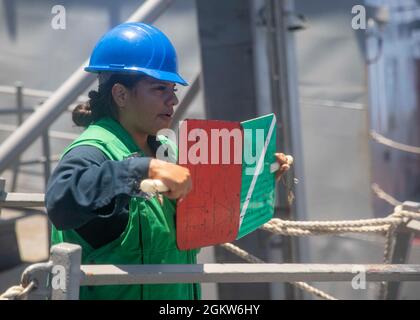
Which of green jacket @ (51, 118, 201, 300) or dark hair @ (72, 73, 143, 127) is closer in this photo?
green jacket @ (51, 118, 201, 300)

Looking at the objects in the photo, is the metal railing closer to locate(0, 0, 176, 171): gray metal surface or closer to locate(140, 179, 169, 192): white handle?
locate(140, 179, 169, 192): white handle

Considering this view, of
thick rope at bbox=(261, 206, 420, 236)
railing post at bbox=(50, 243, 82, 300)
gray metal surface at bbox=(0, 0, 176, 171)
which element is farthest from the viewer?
gray metal surface at bbox=(0, 0, 176, 171)

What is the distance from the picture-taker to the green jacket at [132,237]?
1.46 metres

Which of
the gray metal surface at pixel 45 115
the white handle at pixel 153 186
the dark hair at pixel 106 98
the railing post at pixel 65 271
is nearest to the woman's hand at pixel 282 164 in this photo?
the dark hair at pixel 106 98

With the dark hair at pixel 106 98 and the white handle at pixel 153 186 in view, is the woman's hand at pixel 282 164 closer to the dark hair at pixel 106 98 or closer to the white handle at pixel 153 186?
the dark hair at pixel 106 98

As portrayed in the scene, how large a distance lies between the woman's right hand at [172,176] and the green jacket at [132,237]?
0.62ft

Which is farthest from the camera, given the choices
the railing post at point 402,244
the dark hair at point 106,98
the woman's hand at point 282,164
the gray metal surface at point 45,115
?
the gray metal surface at point 45,115

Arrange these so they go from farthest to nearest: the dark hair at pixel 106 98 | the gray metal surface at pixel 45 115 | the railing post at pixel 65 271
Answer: the gray metal surface at pixel 45 115 → the dark hair at pixel 106 98 → the railing post at pixel 65 271

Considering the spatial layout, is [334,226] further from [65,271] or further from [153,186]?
[65,271]

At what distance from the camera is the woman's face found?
156 centimetres

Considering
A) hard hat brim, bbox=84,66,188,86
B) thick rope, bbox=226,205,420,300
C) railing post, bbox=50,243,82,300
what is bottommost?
thick rope, bbox=226,205,420,300

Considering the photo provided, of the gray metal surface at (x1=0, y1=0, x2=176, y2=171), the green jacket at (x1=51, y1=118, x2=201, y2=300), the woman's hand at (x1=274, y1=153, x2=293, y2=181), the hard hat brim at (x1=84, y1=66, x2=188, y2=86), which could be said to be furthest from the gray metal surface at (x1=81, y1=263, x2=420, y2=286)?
the gray metal surface at (x1=0, y1=0, x2=176, y2=171)

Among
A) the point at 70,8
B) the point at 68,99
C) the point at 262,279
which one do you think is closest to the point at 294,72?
the point at 68,99

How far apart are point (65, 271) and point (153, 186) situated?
0.88 ft
